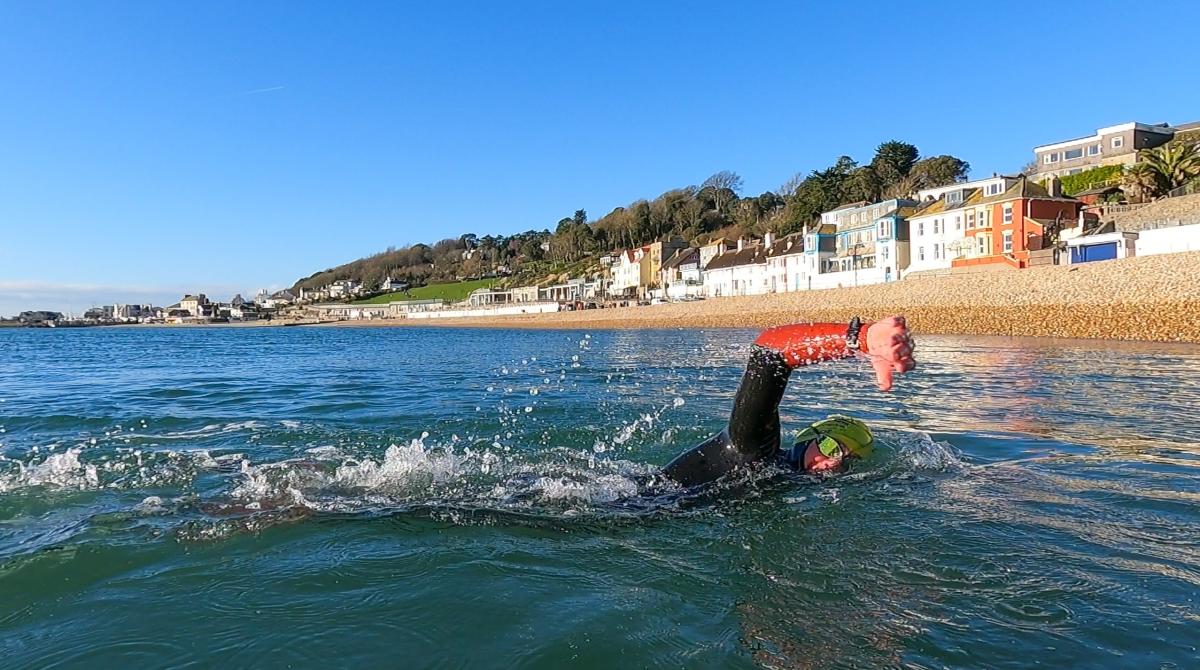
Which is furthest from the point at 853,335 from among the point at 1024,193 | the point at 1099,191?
the point at 1099,191

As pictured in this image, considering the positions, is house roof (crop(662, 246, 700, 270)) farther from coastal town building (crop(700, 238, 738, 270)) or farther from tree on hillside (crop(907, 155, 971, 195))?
tree on hillside (crop(907, 155, 971, 195))

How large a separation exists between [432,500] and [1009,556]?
175 inches

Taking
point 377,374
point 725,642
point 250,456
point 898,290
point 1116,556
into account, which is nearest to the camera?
point 725,642

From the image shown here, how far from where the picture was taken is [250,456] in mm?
8789

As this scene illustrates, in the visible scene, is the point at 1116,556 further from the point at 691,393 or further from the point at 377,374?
the point at 377,374

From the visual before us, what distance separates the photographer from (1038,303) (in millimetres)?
36781

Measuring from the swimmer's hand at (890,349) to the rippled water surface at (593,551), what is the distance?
4.19ft

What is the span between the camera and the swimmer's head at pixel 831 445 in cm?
661

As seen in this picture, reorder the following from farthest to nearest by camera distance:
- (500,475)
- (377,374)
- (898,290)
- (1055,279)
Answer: (898,290)
(1055,279)
(377,374)
(500,475)

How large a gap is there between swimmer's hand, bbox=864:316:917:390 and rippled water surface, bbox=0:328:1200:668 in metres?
1.28

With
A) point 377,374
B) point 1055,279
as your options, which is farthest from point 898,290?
point 377,374

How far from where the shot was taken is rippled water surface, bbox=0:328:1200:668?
11.5ft

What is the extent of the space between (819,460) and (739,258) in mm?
84271

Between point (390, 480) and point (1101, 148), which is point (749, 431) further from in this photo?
point (1101, 148)
